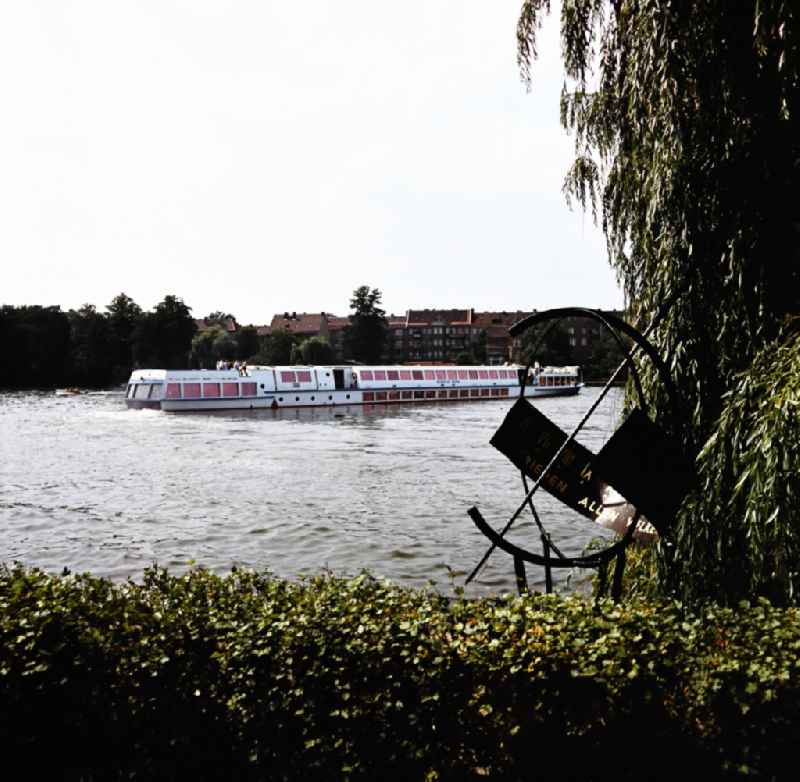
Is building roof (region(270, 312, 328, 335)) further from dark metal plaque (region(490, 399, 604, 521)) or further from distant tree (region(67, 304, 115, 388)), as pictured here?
dark metal plaque (region(490, 399, 604, 521))

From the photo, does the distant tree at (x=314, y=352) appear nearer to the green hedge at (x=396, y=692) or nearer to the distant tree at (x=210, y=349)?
the distant tree at (x=210, y=349)

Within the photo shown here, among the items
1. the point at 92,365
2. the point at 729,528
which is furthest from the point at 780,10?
the point at 92,365

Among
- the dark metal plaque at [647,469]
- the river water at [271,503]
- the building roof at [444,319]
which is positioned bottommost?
the river water at [271,503]

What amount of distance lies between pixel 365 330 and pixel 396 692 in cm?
14741

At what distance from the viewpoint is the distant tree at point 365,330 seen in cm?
15162

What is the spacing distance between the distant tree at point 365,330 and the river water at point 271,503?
107 m

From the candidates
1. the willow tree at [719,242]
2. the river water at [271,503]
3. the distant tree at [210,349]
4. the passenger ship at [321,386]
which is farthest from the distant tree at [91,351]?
the willow tree at [719,242]

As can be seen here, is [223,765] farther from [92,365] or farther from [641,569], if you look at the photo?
[92,365]

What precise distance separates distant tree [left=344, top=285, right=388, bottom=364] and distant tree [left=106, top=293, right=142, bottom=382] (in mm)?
37380

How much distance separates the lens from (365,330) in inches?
5979

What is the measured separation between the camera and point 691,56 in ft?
25.7

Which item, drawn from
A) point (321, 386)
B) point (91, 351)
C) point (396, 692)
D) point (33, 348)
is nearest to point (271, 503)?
point (396, 692)

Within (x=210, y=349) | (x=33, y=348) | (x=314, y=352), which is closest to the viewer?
(x=33, y=348)

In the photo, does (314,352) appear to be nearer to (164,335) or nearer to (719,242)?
(164,335)
